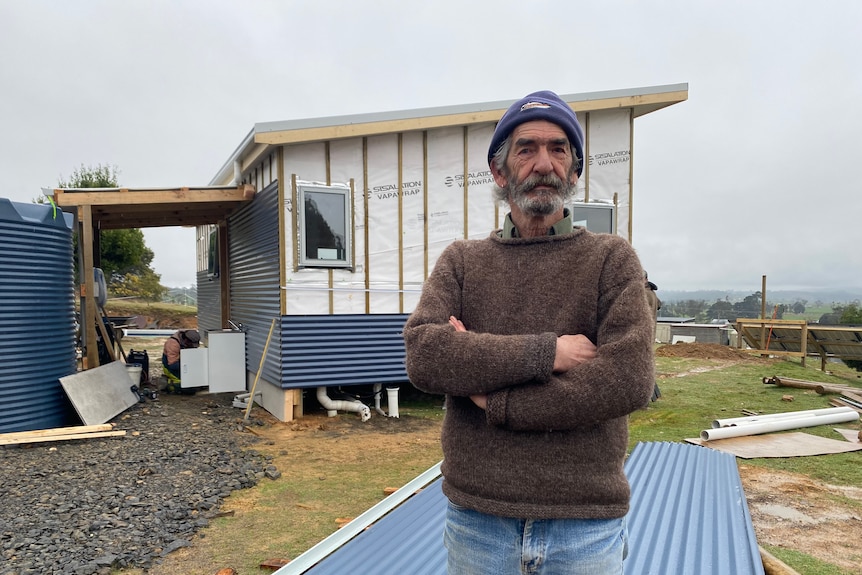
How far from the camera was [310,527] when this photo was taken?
3988 millimetres

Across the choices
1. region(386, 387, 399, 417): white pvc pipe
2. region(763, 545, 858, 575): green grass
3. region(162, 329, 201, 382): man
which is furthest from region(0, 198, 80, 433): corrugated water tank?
region(763, 545, 858, 575): green grass

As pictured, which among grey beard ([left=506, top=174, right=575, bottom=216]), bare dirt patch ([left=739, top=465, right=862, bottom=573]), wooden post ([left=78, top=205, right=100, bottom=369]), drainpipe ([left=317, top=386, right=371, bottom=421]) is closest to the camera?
grey beard ([left=506, top=174, right=575, bottom=216])

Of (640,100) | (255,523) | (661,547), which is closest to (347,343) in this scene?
(255,523)

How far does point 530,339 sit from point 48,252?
6977 mm

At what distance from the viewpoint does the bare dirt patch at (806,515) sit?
139 inches

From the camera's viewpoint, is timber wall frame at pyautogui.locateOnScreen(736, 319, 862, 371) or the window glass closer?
the window glass

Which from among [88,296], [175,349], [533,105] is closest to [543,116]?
[533,105]

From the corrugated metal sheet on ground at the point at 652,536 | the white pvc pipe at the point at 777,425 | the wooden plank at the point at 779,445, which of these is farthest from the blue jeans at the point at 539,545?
the white pvc pipe at the point at 777,425

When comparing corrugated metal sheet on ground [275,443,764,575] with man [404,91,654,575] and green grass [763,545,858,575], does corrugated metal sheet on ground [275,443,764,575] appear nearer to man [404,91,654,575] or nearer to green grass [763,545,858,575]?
green grass [763,545,858,575]

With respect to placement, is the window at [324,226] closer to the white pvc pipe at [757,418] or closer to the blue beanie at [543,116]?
the white pvc pipe at [757,418]

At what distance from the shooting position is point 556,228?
4.91 feet

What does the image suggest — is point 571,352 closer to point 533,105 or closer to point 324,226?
point 533,105

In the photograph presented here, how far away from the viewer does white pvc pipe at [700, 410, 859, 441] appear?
6.08 metres

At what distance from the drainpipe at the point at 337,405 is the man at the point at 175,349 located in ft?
9.60
